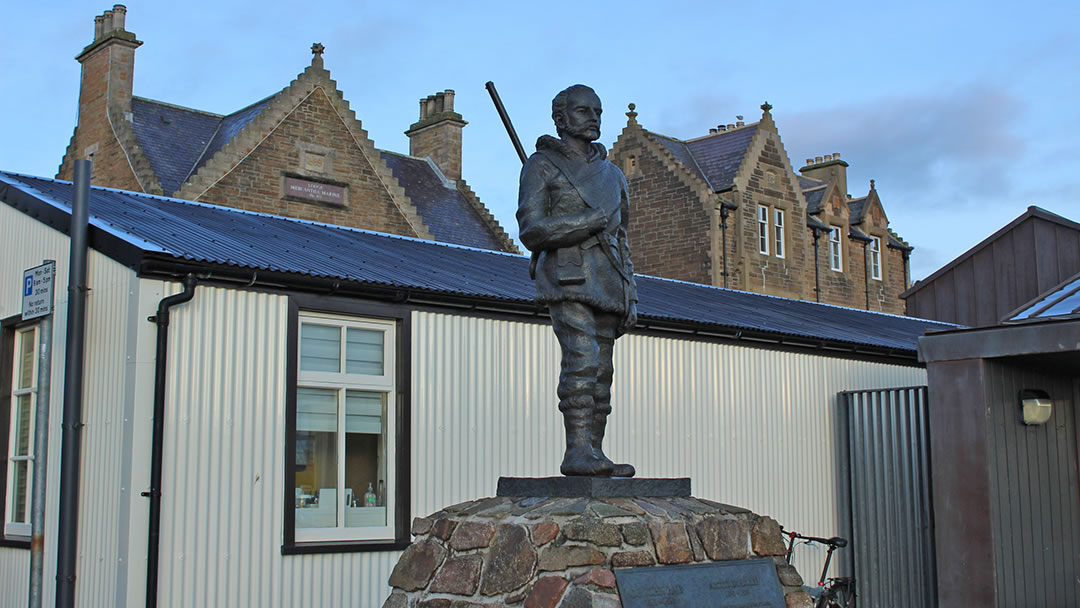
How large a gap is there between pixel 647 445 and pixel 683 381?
101cm

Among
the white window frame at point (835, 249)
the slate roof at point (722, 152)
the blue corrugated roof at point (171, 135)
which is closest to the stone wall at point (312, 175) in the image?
the blue corrugated roof at point (171, 135)

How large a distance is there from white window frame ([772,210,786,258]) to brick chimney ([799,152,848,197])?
18.8ft

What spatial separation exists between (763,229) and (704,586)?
1194 inches

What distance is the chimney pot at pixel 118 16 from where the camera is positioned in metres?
29.8

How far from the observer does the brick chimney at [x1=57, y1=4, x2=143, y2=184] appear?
29344 millimetres

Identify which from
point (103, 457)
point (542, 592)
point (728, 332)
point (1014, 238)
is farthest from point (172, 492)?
point (1014, 238)

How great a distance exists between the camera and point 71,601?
10.4 meters

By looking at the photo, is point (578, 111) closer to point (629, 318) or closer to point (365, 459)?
point (629, 318)

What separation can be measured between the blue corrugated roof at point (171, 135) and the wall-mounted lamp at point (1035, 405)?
19.9 metres

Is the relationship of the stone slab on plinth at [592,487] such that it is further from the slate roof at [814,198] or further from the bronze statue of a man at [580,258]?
the slate roof at [814,198]

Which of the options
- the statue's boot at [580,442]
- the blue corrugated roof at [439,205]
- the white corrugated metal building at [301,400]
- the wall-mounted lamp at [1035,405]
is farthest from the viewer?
the blue corrugated roof at [439,205]

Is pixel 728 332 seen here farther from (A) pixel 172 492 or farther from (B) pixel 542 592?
Answer: (B) pixel 542 592

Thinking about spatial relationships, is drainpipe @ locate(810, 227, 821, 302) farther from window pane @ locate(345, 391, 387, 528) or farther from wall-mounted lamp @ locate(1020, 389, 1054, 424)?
window pane @ locate(345, 391, 387, 528)

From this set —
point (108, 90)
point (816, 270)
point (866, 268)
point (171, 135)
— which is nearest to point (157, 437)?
point (171, 135)
